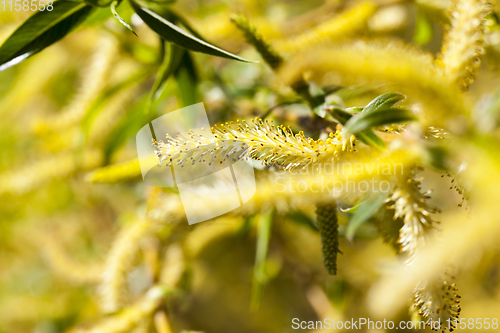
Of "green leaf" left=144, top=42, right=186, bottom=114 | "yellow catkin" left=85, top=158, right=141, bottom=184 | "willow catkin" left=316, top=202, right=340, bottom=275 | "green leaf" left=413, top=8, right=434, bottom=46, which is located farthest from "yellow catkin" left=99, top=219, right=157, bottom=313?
"green leaf" left=413, top=8, right=434, bottom=46

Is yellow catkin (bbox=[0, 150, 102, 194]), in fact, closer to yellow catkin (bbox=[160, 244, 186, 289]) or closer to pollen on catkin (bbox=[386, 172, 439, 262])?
yellow catkin (bbox=[160, 244, 186, 289])

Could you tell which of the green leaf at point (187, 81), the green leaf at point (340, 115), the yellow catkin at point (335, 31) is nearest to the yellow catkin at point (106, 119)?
the green leaf at point (187, 81)

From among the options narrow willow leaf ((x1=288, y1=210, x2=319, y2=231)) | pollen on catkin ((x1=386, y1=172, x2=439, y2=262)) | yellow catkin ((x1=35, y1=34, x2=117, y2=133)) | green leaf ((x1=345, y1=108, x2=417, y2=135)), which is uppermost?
green leaf ((x1=345, y1=108, x2=417, y2=135))

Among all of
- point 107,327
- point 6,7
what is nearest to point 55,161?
point 6,7

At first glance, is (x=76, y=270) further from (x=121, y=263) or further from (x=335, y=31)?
(x=335, y=31)

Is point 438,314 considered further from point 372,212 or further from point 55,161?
point 55,161

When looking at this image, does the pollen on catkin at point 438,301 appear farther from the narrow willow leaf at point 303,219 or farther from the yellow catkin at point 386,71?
the narrow willow leaf at point 303,219

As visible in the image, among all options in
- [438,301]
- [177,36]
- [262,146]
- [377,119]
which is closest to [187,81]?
[177,36]
